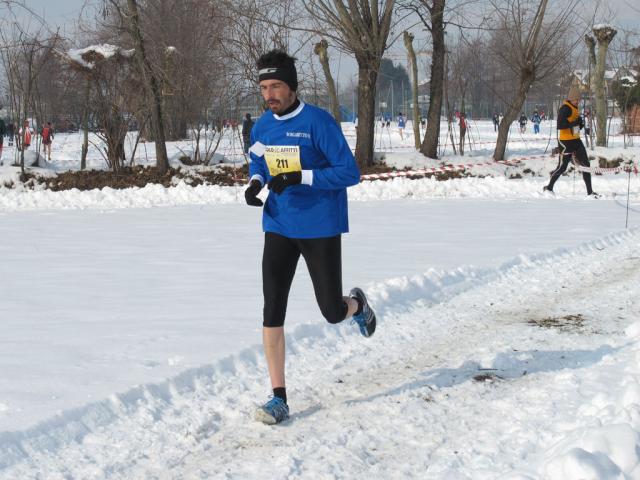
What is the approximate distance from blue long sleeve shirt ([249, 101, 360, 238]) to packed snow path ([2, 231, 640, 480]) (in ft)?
3.18

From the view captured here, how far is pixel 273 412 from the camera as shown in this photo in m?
4.18

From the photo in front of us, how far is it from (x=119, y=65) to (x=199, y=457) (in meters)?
19.5

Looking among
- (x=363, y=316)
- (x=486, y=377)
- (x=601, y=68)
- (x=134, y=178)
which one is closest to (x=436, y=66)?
(x=601, y=68)

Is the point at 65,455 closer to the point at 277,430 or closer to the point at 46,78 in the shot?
the point at 277,430

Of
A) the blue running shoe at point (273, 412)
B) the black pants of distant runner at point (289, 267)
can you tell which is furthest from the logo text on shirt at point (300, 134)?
the blue running shoe at point (273, 412)

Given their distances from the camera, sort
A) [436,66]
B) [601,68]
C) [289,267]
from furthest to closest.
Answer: [601,68]
[436,66]
[289,267]

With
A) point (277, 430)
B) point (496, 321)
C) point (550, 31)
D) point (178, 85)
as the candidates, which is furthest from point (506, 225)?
point (178, 85)

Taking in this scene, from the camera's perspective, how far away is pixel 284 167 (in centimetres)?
434

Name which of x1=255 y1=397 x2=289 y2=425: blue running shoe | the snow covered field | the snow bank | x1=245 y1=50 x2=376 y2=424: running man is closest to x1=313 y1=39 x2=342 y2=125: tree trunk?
the snow bank

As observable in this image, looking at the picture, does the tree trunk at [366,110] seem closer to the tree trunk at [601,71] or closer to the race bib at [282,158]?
the tree trunk at [601,71]

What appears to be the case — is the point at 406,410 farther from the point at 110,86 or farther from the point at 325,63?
the point at 325,63

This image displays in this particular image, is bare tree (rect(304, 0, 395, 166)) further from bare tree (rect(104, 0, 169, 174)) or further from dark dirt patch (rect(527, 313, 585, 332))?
dark dirt patch (rect(527, 313, 585, 332))

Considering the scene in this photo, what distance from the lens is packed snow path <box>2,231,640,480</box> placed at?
3611 millimetres

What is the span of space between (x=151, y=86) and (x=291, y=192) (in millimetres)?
18621
